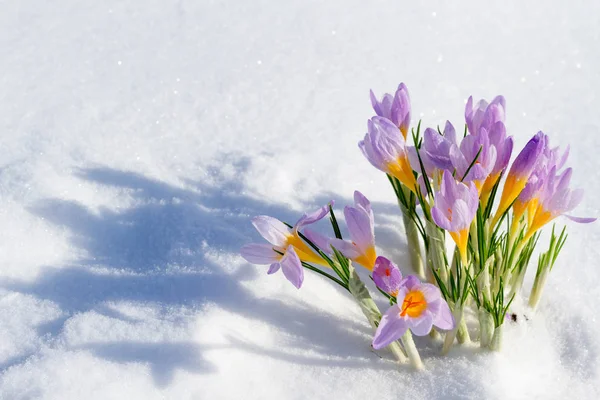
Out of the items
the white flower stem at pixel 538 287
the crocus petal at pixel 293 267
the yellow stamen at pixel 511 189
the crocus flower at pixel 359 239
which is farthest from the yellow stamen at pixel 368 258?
the white flower stem at pixel 538 287

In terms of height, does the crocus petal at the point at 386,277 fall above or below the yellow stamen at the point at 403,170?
below

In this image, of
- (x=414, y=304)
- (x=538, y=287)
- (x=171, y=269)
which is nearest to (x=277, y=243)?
(x=414, y=304)

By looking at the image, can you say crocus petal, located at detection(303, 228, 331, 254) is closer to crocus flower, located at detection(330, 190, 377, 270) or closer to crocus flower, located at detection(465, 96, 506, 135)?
crocus flower, located at detection(330, 190, 377, 270)

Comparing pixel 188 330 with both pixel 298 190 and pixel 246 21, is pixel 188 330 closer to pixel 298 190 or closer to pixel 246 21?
pixel 298 190

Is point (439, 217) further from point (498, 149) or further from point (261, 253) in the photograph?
point (261, 253)

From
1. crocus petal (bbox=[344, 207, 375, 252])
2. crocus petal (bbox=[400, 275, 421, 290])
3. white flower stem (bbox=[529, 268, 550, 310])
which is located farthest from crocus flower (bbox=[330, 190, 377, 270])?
white flower stem (bbox=[529, 268, 550, 310])

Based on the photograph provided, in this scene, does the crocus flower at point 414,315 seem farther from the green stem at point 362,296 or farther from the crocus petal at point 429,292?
the green stem at point 362,296
